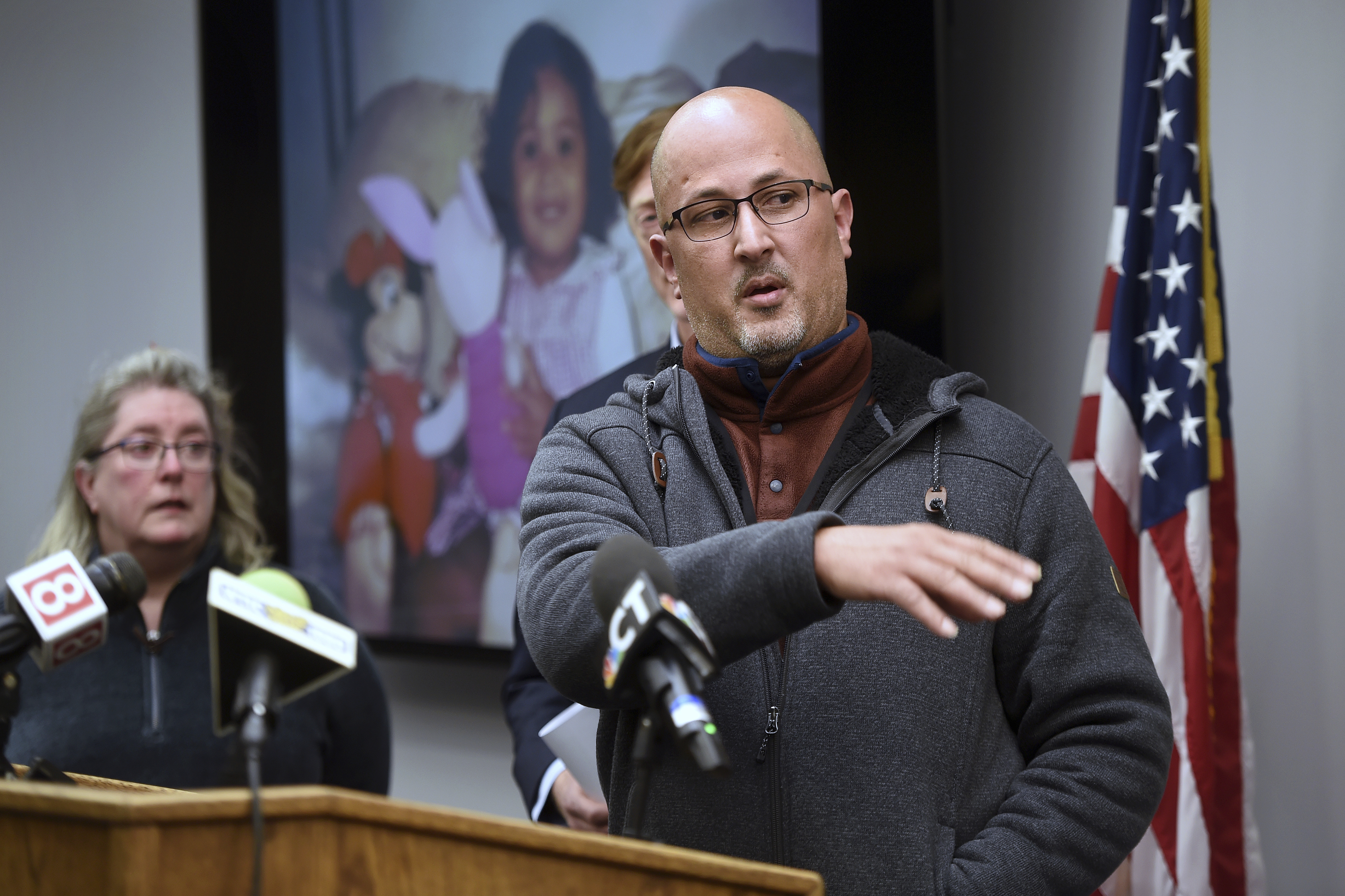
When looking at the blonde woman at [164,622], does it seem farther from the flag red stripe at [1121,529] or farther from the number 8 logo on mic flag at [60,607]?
the flag red stripe at [1121,529]

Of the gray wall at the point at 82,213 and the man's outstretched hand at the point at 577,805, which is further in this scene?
the gray wall at the point at 82,213

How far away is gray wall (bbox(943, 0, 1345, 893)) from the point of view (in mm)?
2033

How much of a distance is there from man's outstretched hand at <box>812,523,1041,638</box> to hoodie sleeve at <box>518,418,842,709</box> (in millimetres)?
47

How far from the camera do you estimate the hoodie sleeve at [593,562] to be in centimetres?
97

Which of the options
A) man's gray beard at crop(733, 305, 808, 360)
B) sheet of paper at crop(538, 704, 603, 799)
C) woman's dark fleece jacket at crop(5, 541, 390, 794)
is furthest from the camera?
woman's dark fleece jacket at crop(5, 541, 390, 794)

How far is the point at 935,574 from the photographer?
2.93 feet

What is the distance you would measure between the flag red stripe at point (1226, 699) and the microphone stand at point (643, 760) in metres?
1.47

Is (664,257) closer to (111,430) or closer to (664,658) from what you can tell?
(664,658)

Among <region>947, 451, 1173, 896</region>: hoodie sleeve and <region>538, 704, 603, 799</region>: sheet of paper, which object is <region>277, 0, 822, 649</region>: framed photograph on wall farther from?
<region>947, 451, 1173, 896</region>: hoodie sleeve

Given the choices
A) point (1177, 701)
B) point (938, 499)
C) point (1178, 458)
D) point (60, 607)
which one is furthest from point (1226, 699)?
point (60, 607)

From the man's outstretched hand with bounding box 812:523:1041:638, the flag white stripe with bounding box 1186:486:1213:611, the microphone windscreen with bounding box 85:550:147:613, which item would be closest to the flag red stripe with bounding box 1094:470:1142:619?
the flag white stripe with bounding box 1186:486:1213:611

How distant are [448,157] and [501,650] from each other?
1453 mm

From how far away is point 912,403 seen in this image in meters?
1.28

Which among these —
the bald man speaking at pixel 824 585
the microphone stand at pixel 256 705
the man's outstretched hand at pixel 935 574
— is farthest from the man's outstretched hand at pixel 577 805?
the man's outstretched hand at pixel 935 574
